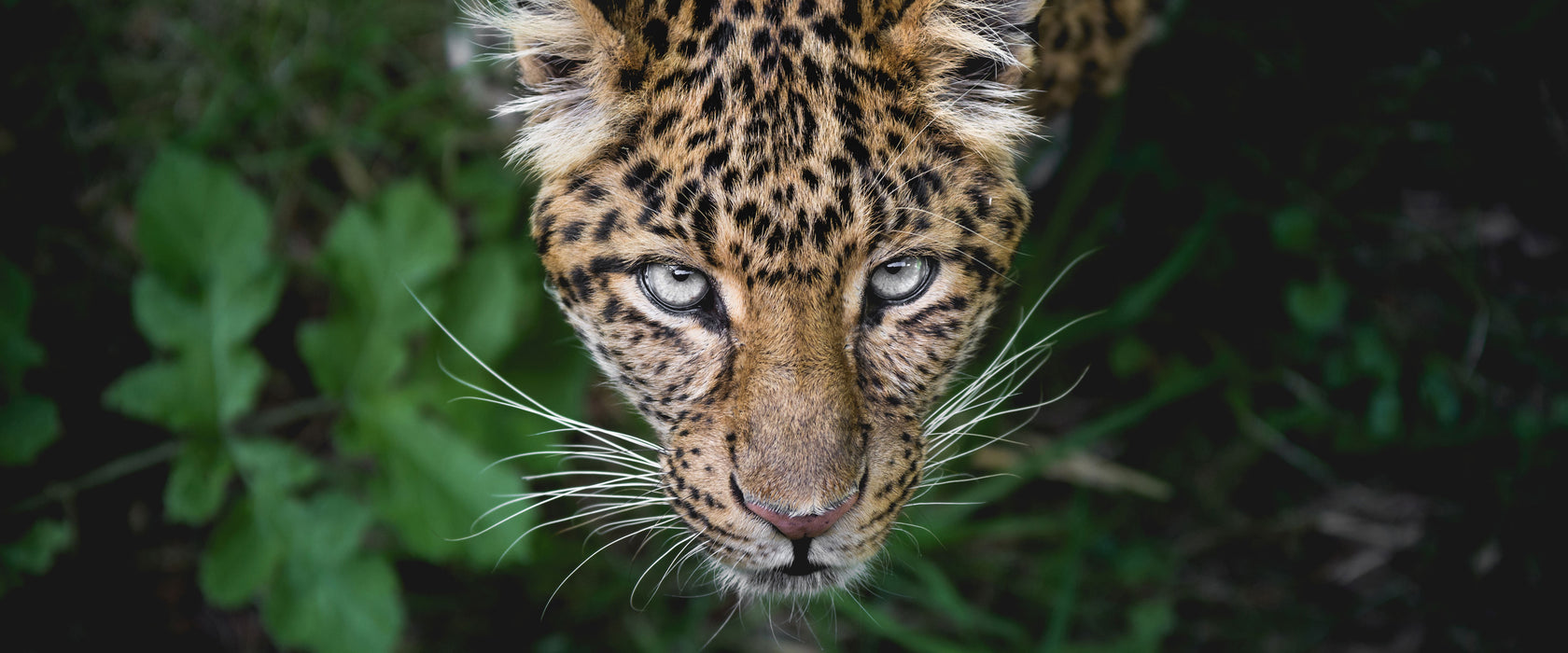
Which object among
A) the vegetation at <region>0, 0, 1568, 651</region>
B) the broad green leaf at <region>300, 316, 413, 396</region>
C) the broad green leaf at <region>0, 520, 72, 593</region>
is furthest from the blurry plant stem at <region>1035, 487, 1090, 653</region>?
the broad green leaf at <region>0, 520, 72, 593</region>

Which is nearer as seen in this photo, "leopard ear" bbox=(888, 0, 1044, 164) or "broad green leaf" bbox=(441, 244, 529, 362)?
"leopard ear" bbox=(888, 0, 1044, 164)

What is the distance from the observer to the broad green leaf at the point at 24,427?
2785mm

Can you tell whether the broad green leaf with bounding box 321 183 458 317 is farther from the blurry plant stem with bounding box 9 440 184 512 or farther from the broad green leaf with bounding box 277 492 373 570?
the blurry plant stem with bounding box 9 440 184 512

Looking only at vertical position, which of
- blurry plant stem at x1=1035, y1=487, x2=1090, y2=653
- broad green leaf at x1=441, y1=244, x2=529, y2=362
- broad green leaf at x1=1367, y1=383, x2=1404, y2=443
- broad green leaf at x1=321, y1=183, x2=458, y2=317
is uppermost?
broad green leaf at x1=321, y1=183, x2=458, y2=317

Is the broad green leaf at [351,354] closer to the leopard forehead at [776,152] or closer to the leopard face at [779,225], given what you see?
the leopard face at [779,225]

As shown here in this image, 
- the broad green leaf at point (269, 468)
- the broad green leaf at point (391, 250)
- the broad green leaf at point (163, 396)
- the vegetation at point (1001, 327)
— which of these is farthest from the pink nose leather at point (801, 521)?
the broad green leaf at point (163, 396)

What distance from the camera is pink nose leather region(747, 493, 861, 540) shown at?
2.00 m

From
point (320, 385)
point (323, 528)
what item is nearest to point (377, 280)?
point (320, 385)

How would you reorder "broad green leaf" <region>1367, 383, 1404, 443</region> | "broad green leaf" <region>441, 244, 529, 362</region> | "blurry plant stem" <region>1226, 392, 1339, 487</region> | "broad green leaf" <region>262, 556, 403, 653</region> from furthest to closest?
A: "blurry plant stem" <region>1226, 392, 1339, 487</region>, "broad green leaf" <region>1367, 383, 1404, 443</region>, "broad green leaf" <region>441, 244, 529, 362</region>, "broad green leaf" <region>262, 556, 403, 653</region>

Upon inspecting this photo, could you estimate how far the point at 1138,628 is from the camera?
378cm

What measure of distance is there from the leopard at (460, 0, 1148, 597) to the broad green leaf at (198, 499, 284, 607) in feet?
Result: 4.78

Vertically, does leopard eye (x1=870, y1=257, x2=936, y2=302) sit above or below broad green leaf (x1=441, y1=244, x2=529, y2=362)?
above

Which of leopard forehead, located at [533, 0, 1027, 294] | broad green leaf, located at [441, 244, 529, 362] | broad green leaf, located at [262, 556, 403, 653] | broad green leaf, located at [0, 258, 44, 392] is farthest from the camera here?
broad green leaf, located at [441, 244, 529, 362]

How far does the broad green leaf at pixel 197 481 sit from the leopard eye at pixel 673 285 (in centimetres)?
177
